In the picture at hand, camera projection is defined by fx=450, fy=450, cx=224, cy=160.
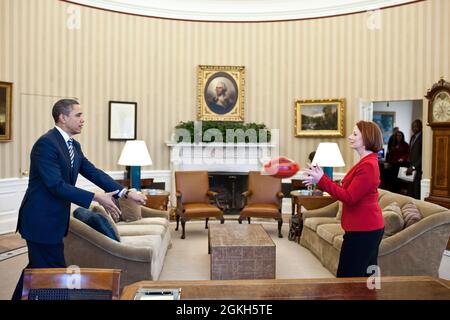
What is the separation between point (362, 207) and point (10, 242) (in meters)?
5.81

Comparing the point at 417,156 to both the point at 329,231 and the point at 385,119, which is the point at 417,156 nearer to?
the point at 329,231

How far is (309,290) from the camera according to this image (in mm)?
2137

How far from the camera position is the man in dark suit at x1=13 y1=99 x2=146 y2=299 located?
9.55 feet

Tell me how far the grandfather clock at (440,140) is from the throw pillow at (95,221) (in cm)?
571

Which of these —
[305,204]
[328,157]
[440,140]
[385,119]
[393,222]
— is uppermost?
[385,119]

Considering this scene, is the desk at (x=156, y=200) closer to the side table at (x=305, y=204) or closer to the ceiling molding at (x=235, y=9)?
the side table at (x=305, y=204)

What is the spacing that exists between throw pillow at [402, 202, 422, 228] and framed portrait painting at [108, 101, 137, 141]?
246 inches

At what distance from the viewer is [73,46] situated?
29.2 feet

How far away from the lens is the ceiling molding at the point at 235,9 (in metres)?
9.58

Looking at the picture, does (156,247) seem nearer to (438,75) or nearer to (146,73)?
(146,73)

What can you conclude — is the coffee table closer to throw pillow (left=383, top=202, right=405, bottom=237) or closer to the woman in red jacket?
throw pillow (left=383, top=202, right=405, bottom=237)

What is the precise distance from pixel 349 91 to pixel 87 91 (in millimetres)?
5454
